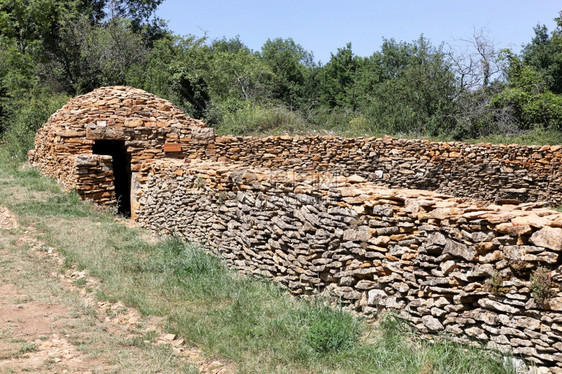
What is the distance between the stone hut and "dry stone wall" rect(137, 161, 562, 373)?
4193 mm

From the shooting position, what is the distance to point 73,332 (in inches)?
203

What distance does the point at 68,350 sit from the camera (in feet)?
15.6

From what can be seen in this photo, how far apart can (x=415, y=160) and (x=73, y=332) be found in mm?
9445

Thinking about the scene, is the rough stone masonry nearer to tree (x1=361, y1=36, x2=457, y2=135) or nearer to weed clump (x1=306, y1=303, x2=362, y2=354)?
weed clump (x1=306, y1=303, x2=362, y2=354)

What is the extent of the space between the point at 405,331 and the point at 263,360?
146 centimetres

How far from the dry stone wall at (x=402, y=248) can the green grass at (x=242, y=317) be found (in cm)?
25

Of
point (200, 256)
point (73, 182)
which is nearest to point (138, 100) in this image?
point (73, 182)

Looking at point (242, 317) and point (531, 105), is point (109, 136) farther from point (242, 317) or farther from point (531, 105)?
point (531, 105)

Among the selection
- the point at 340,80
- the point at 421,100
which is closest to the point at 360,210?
the point at 421,100

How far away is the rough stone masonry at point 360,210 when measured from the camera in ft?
13.4

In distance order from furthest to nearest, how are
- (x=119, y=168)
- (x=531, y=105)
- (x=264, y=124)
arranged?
(x=531, y=105) < (x=264, y=124) < (x=119, y=168)

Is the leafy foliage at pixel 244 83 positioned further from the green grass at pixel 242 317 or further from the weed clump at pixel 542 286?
the weed clump at pixel 542 286

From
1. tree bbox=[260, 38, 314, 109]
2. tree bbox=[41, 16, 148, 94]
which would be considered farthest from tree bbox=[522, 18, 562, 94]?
tree bbox=[41, 16, 148, 94]

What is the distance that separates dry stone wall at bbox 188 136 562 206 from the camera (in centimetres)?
1247
